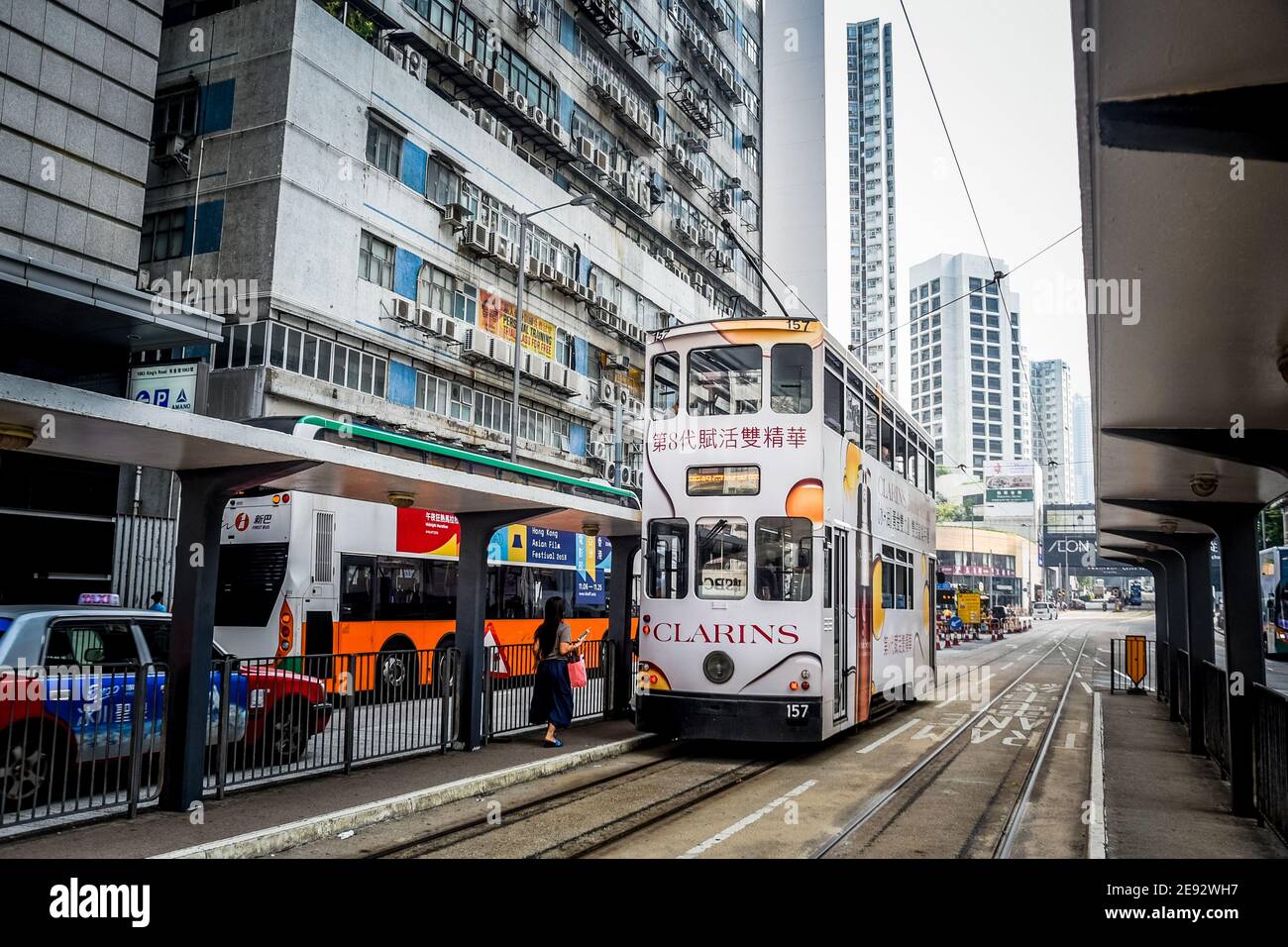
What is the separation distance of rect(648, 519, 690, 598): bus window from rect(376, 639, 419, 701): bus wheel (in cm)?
300

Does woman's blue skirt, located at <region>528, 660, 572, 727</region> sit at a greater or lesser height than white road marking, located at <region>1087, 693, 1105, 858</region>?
greater

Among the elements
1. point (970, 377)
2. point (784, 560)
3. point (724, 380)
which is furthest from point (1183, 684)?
point (970, 377)

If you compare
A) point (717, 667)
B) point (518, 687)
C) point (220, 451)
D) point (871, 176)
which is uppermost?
point (871, 176)

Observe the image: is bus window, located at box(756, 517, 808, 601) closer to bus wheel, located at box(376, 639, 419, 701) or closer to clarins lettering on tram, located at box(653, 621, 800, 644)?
clarins lettering on tram, located at box(653, 621, 800, 644)

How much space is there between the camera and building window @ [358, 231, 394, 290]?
79.9ft

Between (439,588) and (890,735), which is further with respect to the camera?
(439,588)

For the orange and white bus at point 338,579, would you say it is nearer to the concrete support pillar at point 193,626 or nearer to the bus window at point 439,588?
the bus window at point 439,588

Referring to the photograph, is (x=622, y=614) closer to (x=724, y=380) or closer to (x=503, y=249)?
(x=724, y=380)

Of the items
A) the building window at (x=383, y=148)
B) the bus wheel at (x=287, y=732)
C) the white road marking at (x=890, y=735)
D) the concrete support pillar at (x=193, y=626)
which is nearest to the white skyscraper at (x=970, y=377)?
the building window at (x=383, y=148)

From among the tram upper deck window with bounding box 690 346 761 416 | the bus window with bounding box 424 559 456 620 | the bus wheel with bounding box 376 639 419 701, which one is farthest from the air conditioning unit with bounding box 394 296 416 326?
the bus wheel with bounding box 376 639 419 701

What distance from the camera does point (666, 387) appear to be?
1275 centimetres

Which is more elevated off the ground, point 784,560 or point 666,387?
point 666,387

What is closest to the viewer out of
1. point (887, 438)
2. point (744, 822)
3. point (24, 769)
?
point (24, 769)

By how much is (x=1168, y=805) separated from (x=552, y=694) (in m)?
6.76
